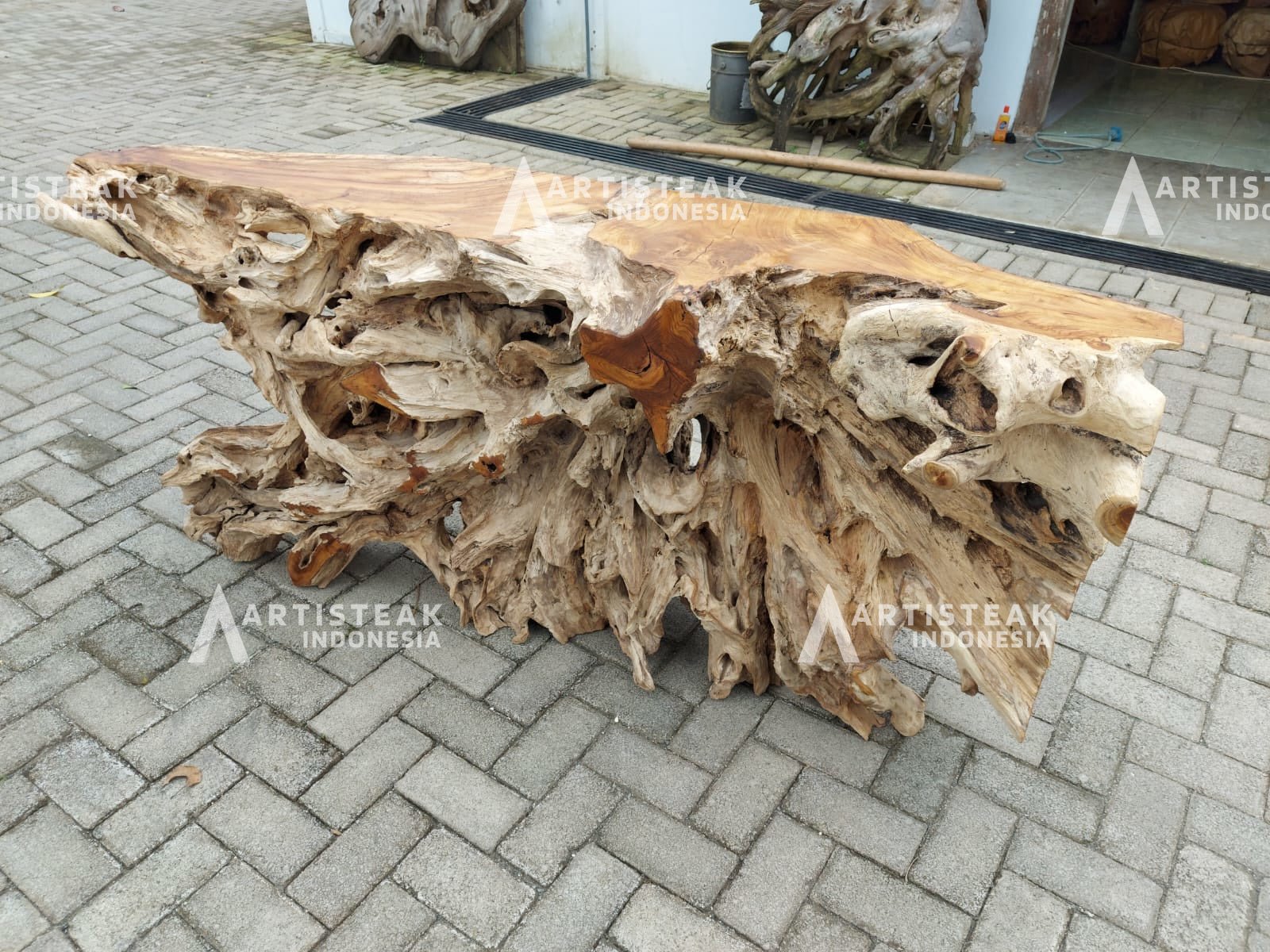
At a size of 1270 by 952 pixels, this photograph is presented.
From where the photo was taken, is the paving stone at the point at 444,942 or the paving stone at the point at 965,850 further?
the paving stone at the point at 965,850

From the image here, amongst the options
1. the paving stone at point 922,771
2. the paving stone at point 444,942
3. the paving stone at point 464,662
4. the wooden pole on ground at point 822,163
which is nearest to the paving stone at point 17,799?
the paving stone at point 464,662

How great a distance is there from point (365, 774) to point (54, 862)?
868mm

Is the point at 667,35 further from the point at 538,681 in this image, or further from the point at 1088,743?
the point at 1088,743

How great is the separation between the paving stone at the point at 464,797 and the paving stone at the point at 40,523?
2.06 m

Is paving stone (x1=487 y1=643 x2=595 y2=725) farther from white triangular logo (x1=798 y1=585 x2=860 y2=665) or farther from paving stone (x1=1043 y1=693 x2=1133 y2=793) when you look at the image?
paving stone (x1=1043 y1=693 x2=1133 y2=793)

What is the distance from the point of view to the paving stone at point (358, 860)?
101 inches

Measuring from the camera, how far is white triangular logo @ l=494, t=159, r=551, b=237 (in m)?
2.75

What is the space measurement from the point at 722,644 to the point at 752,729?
0.30 m

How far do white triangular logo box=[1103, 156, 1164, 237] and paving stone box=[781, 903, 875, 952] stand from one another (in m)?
5.43

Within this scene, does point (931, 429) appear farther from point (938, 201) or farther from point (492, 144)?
point (492, 144)

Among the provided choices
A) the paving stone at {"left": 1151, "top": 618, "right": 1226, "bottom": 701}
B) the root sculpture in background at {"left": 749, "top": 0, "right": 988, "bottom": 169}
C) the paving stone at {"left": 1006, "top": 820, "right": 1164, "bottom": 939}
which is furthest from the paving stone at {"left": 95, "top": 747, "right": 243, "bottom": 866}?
the root sculpture in background at {"left": 749, "top": 0, "right": 988, "bottom": 169}

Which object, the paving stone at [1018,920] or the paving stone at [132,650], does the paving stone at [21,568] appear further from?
the paving stone at [1018,920]

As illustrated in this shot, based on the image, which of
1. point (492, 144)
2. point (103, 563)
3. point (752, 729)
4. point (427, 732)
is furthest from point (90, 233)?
point (492, 144)

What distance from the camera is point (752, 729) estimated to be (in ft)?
10.0
